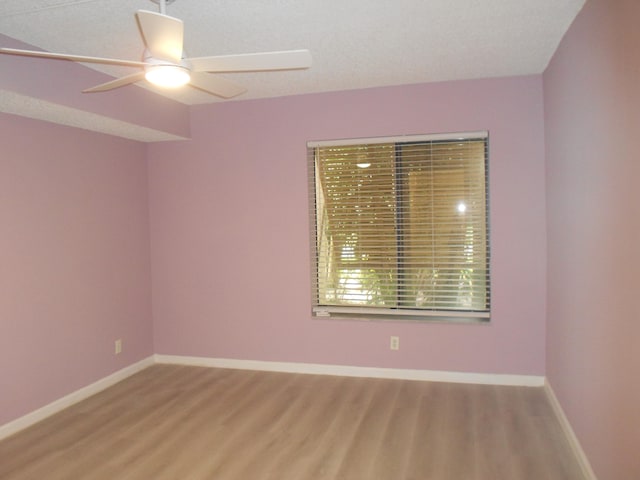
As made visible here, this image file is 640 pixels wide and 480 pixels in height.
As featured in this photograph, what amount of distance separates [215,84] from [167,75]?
393 millimetres

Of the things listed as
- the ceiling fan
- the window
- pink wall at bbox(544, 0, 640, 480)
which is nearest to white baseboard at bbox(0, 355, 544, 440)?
the window

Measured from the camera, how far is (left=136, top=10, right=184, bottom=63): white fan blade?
5.55ft

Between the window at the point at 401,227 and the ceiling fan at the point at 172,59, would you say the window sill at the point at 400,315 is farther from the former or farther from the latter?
the ceiling fan at the point at 172,59

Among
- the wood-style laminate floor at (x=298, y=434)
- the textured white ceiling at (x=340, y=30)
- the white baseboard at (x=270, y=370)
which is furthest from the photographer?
the white baseboard at (x=270, y=370)

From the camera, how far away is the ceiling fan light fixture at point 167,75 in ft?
6.38

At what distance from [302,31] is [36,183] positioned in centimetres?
229

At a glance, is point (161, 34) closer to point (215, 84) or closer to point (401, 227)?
point (215, 84)

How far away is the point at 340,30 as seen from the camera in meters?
2.88

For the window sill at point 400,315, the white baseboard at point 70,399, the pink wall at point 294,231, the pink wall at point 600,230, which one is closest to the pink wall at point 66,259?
the white baseboard at point 70,399

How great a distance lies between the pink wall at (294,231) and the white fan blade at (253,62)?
2.30 meters

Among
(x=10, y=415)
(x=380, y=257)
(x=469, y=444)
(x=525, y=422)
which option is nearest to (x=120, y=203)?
(x=10, y=415)

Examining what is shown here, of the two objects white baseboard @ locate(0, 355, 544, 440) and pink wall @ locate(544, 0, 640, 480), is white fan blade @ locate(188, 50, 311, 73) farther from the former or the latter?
white baseboard @ locate(0, 355, 544, 440)

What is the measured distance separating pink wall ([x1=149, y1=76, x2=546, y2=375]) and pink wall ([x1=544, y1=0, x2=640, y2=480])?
0.54 metres

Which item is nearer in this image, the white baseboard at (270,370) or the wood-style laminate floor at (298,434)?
the wood-style laminate floor at (298,434)
